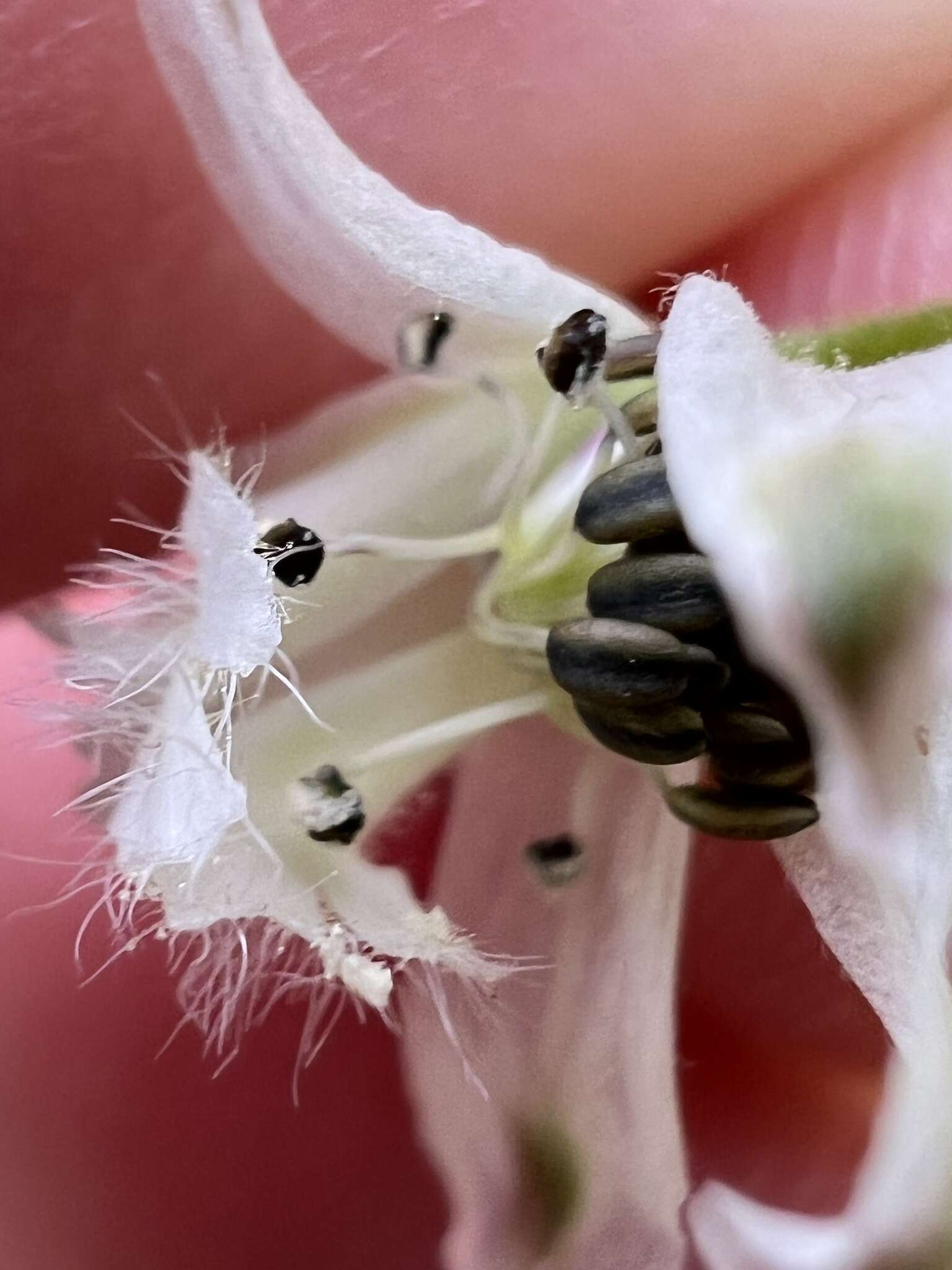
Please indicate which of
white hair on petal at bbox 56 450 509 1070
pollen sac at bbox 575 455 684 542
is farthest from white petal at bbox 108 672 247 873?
pollen sac at bbox 575 455 684 542

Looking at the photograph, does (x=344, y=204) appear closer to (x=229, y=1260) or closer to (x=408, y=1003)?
(x=408, y=1003)

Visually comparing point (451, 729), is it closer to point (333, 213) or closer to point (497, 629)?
point (497, 629)

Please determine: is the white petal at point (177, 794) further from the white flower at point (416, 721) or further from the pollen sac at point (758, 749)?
the pollen sac at point (758, 749)

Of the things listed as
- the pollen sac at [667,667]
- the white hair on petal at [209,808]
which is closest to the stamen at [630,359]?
the pollen sac at [667,667]

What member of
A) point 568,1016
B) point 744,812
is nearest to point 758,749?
point 744,812

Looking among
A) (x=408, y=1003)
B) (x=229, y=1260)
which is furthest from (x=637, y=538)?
(x=229, y=1260)

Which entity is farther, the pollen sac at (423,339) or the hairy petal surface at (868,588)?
the pollen sac at (423,339)
